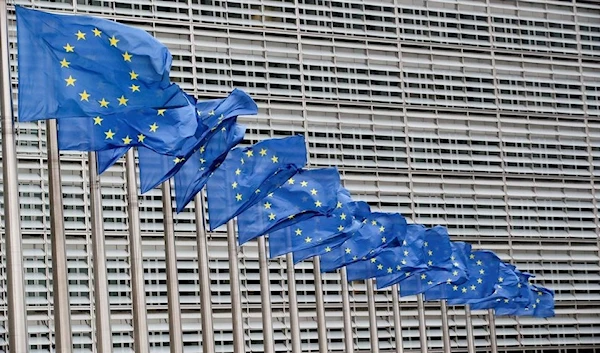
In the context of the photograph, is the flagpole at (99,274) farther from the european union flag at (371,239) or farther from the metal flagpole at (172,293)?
the european union flag at (371,239)

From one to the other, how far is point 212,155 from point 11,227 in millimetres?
10324

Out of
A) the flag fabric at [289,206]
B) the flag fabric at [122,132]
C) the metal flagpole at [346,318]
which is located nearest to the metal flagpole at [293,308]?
the metal flagpole at [346,318]

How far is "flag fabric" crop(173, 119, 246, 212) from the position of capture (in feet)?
126

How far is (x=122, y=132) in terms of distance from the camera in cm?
3366

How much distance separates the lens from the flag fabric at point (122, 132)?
110 feet

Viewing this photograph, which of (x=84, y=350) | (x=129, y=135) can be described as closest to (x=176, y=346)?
(x=129, y=135)

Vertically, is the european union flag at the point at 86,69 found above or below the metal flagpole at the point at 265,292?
above

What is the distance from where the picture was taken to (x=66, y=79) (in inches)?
1187

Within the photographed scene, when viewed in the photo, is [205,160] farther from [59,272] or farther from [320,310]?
[320,310]

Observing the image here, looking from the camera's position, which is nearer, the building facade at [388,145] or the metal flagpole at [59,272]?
the metal flagpole at [59,272]

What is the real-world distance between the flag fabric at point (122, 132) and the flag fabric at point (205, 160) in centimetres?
394

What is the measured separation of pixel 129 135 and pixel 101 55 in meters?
3.44

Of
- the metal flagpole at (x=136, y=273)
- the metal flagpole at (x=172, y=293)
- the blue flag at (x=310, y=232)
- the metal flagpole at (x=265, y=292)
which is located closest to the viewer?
the metal flagpole at (x=136, y=273)

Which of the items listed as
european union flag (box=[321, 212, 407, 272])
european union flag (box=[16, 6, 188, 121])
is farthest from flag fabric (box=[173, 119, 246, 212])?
european union flag (box=[321, 212, 407, 272])
